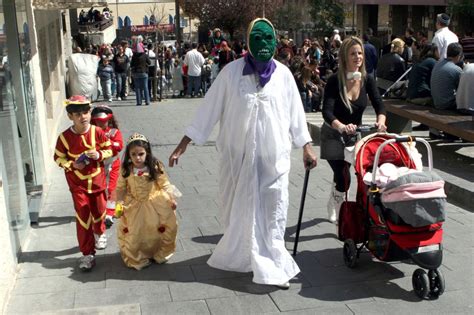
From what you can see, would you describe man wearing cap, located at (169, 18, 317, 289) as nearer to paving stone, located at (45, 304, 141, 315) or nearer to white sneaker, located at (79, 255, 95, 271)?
paving stone, located at (45, 304, 141, 315)

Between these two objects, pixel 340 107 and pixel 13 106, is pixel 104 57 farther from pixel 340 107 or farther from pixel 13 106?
pixel 340 107

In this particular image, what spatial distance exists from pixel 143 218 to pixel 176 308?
41.5 inches

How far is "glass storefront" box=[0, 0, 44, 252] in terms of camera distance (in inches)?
237

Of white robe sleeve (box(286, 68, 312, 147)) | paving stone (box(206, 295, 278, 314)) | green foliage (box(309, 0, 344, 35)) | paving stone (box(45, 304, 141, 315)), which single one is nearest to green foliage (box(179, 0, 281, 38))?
green foliage (box(309, 0, 344, 35))

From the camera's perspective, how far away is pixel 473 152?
9.71 metres

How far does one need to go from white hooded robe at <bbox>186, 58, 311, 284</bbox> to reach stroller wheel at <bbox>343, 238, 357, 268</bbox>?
0.55 metres

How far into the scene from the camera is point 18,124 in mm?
7203

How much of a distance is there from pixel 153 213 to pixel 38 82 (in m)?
4.13

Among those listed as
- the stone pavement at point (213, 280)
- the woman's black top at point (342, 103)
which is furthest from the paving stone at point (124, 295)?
the woman's black top at point (342, 103)

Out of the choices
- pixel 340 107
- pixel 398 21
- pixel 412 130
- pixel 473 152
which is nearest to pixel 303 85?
pixel 412 130

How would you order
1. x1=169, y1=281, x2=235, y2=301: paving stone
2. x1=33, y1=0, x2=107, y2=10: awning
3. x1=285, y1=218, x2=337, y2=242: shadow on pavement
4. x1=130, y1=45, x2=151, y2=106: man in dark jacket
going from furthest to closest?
x1=130, y1=45, x2=151, y2=106: man in dark jacket, x1=33, y1=0, x2=107, y2=10: awning, x1=285, y1=218, x2=337, y2=242: shadow on pavement, x1=169, y1=281, x2=235, y2=301: paving stone

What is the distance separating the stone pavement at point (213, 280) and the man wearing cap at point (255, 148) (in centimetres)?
24

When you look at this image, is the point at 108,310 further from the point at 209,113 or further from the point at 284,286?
the point at 209,113

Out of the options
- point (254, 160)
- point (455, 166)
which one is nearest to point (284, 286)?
point (254, 160)
